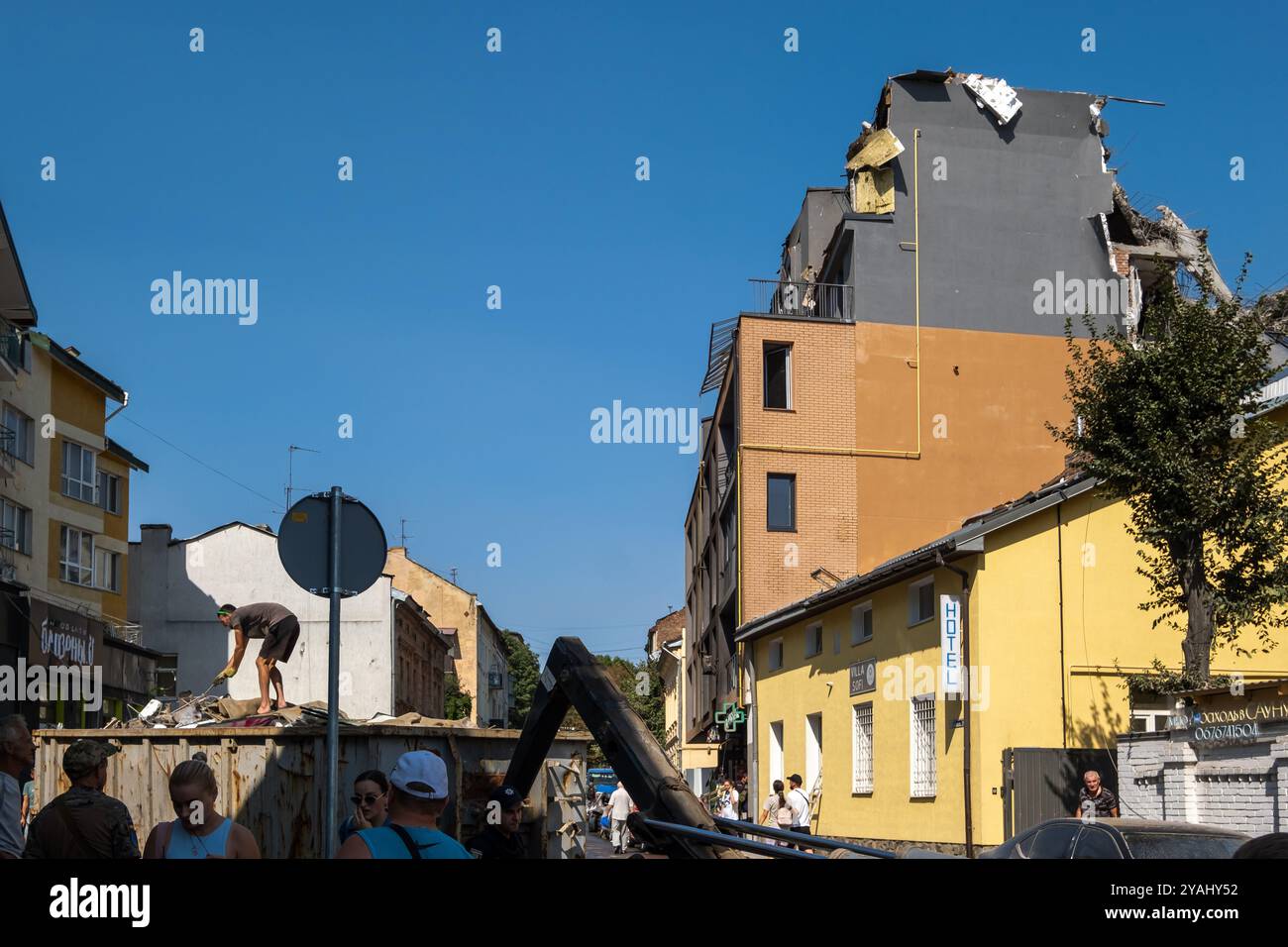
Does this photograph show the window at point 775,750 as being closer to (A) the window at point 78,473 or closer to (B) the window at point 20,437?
(B) the window at point 20,437

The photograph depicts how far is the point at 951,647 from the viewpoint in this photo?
80.1 ft

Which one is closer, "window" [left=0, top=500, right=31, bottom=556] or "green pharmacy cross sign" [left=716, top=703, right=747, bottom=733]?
"window" [left=0, top=500, right=31, bottom=556]

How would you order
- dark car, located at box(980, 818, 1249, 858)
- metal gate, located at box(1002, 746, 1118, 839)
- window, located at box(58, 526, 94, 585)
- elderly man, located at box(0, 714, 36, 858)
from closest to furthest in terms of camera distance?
elderly man, located at box(0, 714, 36, 858) < dark car, located at box(980, 818, 1249, 858) < metal gate, located at box(1002, 746, 1118, 839) < window, located at box(58, 526, 94, 585)

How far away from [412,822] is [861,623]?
83.5 ft

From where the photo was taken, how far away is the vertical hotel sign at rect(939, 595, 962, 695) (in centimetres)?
2439

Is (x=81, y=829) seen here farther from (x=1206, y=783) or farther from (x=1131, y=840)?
(x=1206, y=783)

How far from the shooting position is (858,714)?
29.2m

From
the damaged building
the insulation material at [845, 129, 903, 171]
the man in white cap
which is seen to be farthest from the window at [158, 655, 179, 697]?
the man in white cap

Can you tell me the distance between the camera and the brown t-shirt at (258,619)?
14.0 metres

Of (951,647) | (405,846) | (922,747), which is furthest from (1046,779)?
(405,846)

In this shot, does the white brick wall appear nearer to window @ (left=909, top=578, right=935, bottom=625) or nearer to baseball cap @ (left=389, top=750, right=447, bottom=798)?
window @ (left=909, top=578, right=935, bottom=625)

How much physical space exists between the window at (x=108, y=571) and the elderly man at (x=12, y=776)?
40840 mm

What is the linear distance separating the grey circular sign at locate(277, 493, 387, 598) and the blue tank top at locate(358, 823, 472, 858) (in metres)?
3.70
